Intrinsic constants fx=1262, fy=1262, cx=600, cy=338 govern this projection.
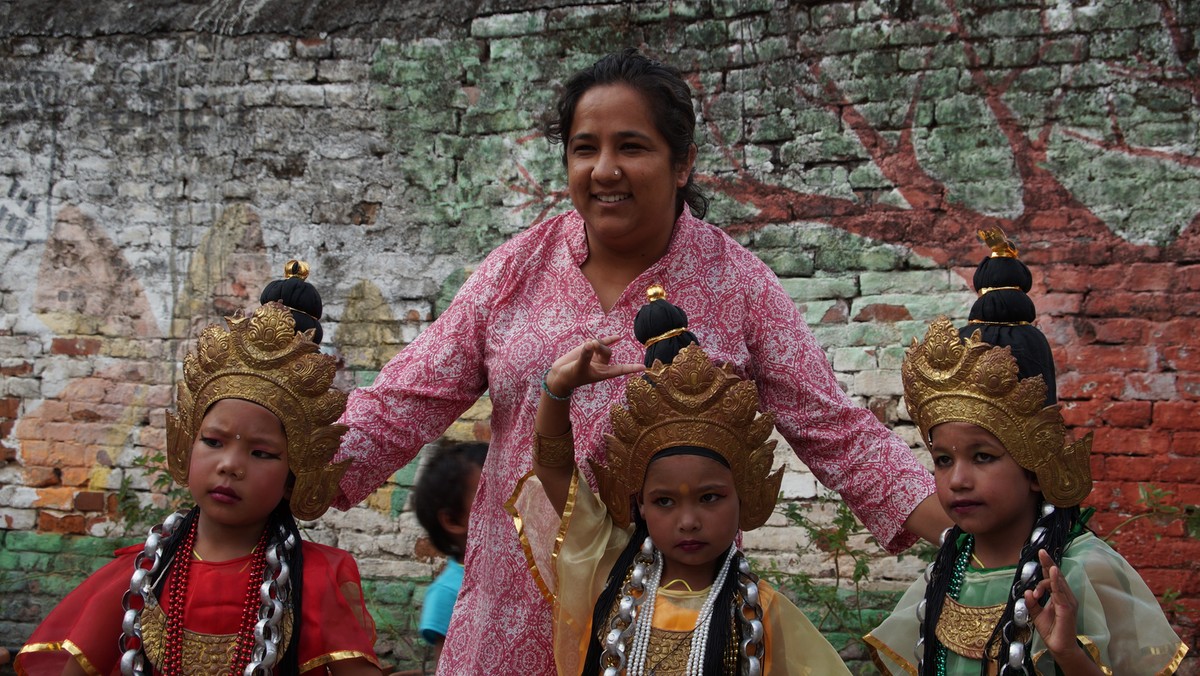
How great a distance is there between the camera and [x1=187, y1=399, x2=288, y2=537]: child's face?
2.82 m

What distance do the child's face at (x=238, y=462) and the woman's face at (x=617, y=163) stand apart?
89cm

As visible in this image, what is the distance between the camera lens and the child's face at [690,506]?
2.67 metres

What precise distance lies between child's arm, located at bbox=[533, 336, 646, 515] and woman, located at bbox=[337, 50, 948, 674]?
0.49 feet

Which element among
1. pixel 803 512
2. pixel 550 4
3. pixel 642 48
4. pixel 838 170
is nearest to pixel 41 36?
pixel 550 4

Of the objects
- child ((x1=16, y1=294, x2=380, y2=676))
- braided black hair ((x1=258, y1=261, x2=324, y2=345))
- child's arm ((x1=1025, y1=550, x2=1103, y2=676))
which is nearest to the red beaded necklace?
child ((x1=16, y1=294, x2=380, y2=676))

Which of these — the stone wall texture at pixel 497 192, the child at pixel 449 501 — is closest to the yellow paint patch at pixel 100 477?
the stone wall texture at pixel 497 192

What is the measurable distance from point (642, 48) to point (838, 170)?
105 centimetres

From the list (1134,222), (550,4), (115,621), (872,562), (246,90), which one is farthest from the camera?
(246,90)

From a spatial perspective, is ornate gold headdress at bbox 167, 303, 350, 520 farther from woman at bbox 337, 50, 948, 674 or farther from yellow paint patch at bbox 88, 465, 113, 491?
yellow paint patch at bbox 88, 465, 113, 491

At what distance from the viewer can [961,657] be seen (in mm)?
2666

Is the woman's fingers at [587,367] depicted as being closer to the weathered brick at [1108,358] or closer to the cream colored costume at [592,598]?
the cream colored costume at [592,598]

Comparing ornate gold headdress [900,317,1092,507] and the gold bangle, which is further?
the gold bangle

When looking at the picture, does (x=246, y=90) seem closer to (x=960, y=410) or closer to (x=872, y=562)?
(x=872, y=562)

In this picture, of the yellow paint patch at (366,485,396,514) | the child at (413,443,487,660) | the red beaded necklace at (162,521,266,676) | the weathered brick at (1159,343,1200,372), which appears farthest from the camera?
the yellow paint patch at (366,485,396,514)
